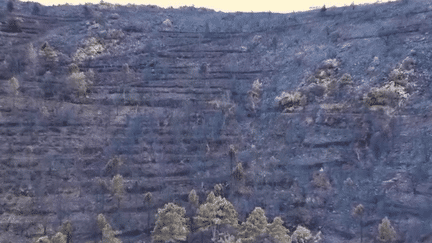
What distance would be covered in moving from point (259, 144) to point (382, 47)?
67.0 ft

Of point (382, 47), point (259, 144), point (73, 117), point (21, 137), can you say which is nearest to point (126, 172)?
point (73, 117)

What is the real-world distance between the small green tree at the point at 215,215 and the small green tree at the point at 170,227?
167 centimetres

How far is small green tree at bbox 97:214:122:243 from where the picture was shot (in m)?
29.6

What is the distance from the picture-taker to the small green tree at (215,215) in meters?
30.6

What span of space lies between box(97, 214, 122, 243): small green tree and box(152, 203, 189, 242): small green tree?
375 centimetres

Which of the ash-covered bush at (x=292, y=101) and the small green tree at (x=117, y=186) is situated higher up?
the ash-covered bush at (x=292, y=101)

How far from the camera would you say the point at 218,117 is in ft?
139

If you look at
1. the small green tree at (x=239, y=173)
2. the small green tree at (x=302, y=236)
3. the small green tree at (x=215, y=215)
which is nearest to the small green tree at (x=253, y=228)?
the small green tree at (x=215, y=215)

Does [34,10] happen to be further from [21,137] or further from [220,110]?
[220,110]

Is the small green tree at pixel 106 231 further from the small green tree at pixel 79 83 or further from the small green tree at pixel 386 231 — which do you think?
the small green tree at pixel 386 231

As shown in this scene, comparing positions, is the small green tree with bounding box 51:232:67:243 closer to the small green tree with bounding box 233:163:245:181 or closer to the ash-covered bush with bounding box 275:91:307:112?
the small green tree with bounding box 233:163:245:181

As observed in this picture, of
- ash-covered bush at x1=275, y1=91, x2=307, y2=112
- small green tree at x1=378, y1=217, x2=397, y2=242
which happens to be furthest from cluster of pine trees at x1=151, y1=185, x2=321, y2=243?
ash-covered bush at x1=275, y1=91, x2=307, y2=112

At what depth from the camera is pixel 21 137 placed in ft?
119

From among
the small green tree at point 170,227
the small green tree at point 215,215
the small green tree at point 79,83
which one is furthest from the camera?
the small green tree at point 79,83
